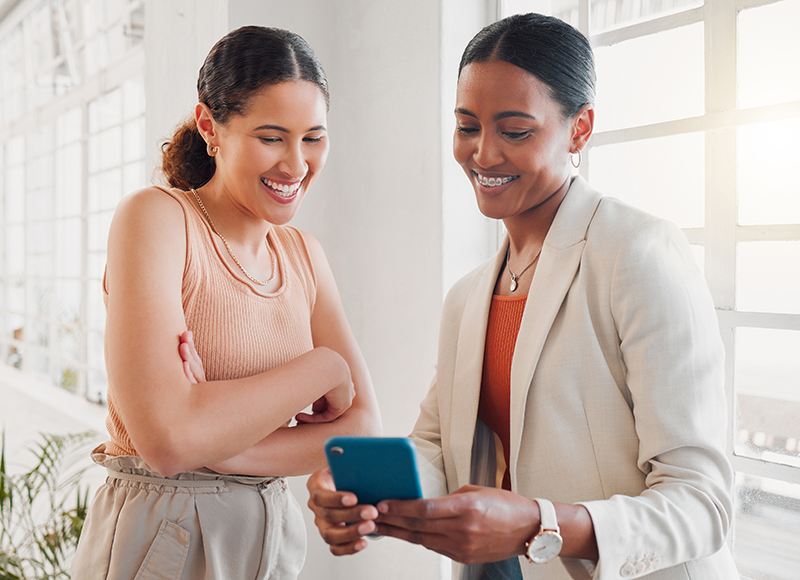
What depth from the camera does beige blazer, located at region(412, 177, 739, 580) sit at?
92 cm

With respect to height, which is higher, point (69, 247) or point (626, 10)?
point (626, 10)

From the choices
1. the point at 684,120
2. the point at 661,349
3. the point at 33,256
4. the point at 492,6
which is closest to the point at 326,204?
the point at 492,6

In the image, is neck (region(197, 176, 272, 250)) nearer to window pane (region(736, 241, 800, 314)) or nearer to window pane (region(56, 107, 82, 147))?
window pane (region(736, 241, 800, 314))

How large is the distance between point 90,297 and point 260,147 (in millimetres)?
3736

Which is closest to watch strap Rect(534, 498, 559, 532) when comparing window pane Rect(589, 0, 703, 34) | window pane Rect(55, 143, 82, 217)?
window pane Rect(589, 0, 703, 34)

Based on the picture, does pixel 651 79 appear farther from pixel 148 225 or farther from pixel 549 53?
pixel 148 225

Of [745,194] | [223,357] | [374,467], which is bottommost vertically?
[374,467]

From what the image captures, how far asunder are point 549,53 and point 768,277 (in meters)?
0.89

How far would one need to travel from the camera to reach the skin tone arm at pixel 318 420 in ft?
3.98

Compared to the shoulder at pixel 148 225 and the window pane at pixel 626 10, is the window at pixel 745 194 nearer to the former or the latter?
the window pane at pixel 626 10

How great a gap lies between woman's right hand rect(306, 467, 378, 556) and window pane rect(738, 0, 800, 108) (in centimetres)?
141

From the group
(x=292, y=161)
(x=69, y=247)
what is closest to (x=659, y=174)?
(x=292, y=161)

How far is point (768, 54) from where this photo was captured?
4.98 ft

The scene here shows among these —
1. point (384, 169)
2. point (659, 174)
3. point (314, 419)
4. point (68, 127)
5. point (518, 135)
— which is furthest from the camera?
point (68, 127)
